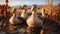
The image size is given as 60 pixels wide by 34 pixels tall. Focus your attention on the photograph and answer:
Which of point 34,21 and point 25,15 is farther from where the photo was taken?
point 25,15

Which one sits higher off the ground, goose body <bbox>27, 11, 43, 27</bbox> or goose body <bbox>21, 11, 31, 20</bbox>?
goose body <bbox>21, 11, 31, 20</bbox>

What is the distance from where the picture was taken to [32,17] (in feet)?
5.69

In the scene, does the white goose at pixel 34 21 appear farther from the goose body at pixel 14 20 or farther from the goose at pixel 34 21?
the goose body at pixel 14 20

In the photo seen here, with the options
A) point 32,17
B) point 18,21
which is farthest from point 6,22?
point 32,17

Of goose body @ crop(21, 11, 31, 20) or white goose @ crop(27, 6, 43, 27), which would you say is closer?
white goose @ crop(27, 6, 43, 27)

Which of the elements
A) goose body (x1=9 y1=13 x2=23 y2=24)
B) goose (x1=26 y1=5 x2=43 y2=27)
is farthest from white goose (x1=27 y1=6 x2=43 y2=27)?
goose body (x1=9 y1=13 x2=23 y2=24)

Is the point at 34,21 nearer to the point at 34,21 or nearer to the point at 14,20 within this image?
the point at 34,21

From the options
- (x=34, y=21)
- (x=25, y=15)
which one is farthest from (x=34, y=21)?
(x=25, y=15)

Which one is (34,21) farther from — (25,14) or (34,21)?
(25,14)

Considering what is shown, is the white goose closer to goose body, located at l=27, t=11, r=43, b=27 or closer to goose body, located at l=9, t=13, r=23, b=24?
goose body, located at l=27, t=11, r=43, b=27

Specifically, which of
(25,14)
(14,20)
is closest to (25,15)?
(25,14)

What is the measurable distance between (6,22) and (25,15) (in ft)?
0.66

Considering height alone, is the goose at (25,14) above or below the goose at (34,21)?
above

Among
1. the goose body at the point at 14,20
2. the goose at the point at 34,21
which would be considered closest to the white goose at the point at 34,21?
the goose at the point at 34,21
